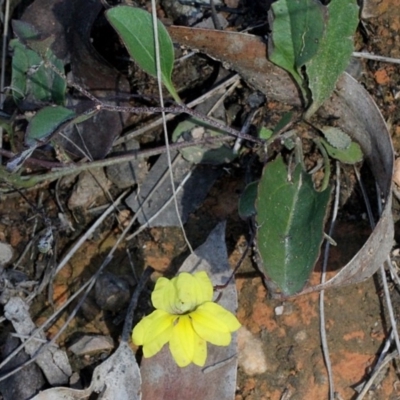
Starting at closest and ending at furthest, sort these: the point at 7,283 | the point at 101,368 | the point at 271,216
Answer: the point at 271,216
the point at 101,368
the point at 7,283

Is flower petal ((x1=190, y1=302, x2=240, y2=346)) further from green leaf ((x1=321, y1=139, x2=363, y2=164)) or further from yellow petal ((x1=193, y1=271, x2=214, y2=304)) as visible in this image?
green leaf ((x1=321, y1=139, x2=363, y2=164))

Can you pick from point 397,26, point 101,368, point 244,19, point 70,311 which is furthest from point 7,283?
point 397,26

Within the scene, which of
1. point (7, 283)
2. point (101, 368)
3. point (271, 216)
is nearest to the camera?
point (271, 216)

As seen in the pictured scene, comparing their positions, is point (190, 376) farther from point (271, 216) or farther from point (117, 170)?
point (117, 170)

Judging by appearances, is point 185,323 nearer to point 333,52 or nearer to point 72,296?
point 72,296

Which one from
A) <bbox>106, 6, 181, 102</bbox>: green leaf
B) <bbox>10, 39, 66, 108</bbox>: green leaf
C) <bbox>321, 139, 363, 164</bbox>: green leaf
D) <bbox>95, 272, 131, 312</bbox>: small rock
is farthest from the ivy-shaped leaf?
<bbox>321, 139, 363, 164</bbox>: green leaf

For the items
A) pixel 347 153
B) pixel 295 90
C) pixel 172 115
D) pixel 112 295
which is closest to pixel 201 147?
pixel 172 115
